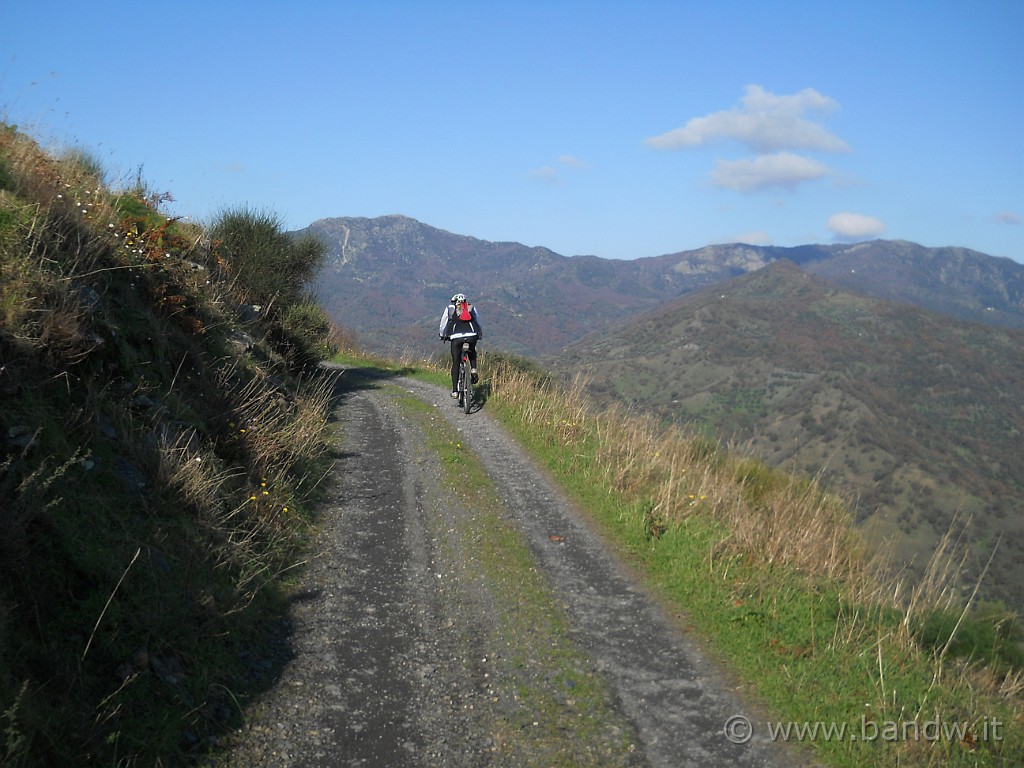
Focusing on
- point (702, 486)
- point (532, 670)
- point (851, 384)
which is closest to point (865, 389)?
point (851, 384)

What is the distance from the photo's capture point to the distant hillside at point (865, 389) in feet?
130

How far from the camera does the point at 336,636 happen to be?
220 inches

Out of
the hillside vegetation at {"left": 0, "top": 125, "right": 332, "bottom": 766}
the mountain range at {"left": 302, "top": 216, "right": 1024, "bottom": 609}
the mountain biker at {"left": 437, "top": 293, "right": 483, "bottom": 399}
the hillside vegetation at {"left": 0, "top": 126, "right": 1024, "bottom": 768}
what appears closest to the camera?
the hillside vegetation at {"left": 0, "top": 125, "right": 332, "bottom": 766}

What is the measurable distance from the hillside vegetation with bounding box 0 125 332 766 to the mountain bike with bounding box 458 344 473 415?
5058 mm

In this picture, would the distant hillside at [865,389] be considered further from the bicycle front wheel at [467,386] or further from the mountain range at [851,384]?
the bicycle front wheel at [467,386]

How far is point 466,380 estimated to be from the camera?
14.8 metres

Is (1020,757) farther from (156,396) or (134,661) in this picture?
(156,396)

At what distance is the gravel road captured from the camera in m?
4.31

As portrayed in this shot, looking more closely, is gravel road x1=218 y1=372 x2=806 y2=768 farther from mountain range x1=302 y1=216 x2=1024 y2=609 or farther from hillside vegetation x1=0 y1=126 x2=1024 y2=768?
mountain range x1=302 y1=216 x2=1024 y2=609

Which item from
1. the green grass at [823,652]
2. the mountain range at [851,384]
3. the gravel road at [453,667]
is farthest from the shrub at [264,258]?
the green grass at [823,652]

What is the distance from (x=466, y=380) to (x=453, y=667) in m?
9.79

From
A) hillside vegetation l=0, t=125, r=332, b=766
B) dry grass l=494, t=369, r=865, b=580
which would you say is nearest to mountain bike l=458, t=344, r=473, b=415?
dry grass l=494, t=369, r=865, b=580

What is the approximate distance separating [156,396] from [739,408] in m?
56.6

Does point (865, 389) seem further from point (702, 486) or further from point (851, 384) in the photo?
point (702, 486)
